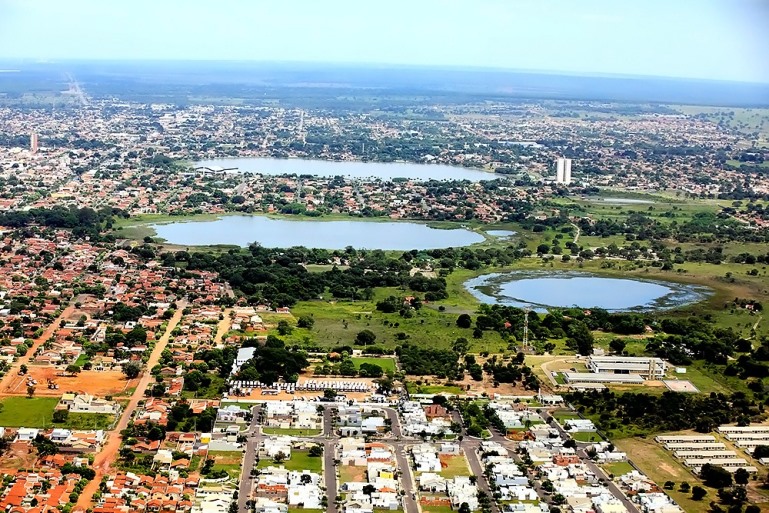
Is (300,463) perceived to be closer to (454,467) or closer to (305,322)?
(454,467)

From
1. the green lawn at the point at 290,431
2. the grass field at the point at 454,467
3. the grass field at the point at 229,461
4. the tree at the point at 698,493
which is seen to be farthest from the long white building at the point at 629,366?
the grass field at the point at 229,461

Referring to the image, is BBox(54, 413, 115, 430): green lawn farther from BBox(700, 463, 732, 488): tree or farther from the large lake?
the large lake

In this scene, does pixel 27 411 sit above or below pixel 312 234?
below

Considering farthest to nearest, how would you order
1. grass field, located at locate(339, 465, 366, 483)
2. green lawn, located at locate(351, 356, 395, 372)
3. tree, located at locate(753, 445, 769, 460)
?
green lawn, located at locate(351, 356, 395, 372) → tree, located at locate(753, 445, 769, 460) → grass field, located at locate(339, 465, 366, 483)

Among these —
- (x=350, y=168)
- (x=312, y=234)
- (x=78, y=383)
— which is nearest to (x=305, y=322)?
(x=78, y=383)

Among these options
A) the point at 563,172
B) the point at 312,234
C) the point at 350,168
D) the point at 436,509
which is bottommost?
the point at 436,509

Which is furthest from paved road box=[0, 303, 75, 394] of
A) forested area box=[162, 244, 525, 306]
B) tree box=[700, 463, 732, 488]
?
tree box=[700, 463, 732, 488]

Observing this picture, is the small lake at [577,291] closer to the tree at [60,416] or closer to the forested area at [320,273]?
the forested area at [320,273]

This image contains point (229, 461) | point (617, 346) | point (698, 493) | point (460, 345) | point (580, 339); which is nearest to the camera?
point (698, 493)
